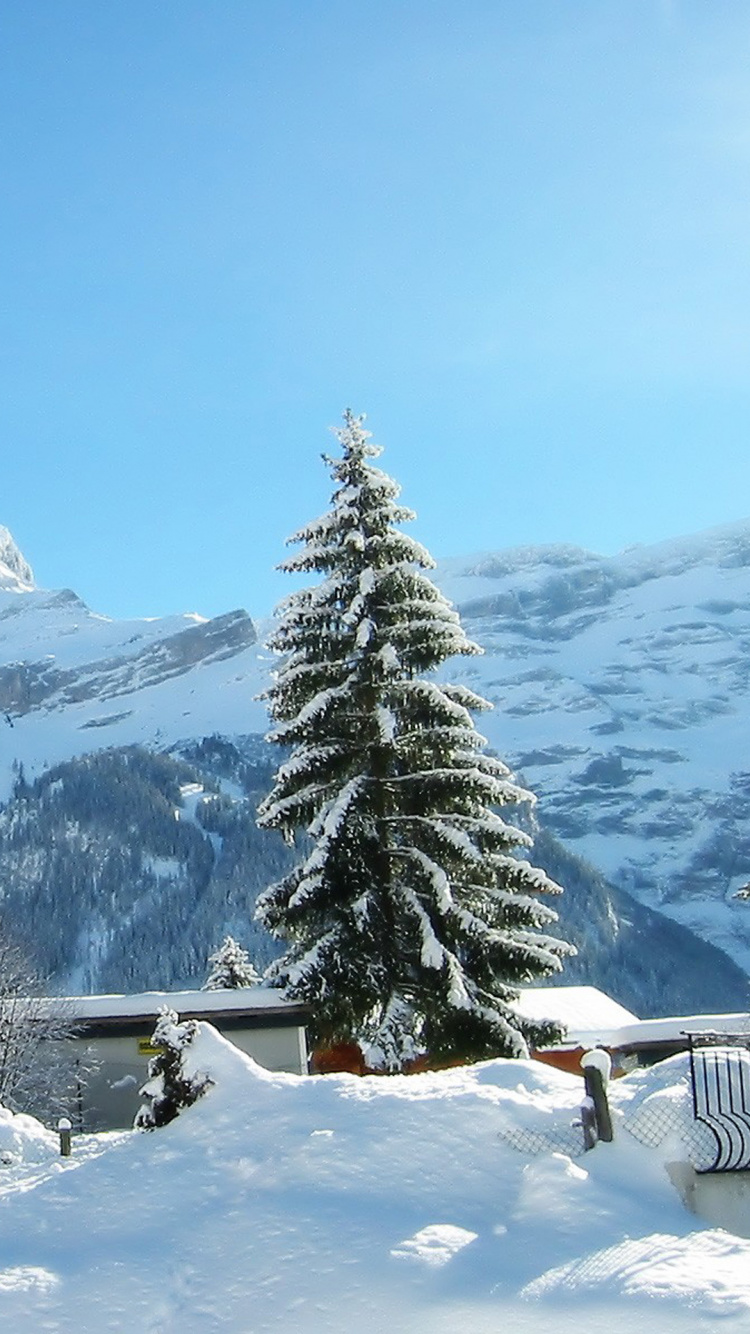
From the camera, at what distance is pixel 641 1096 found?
11.8 meters

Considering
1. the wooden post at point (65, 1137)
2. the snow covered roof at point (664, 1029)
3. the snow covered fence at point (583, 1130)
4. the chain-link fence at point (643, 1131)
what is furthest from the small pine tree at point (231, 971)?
the snow covered fence at point (583, 1130)

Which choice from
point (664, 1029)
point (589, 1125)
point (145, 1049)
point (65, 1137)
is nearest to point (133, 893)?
point (664, 1029)

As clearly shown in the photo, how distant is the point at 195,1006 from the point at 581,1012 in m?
15.5

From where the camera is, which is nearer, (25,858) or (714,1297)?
(714,1297)

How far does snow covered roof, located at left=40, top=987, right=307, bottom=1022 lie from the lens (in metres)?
23.1

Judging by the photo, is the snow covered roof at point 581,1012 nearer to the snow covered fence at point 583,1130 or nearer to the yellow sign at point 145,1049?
the yellow sign at point 145,1049

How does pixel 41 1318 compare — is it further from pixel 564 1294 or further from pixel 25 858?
pixel 25 858

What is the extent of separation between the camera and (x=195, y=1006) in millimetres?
23391

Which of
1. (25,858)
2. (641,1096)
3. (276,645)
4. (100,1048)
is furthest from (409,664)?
(25,858)

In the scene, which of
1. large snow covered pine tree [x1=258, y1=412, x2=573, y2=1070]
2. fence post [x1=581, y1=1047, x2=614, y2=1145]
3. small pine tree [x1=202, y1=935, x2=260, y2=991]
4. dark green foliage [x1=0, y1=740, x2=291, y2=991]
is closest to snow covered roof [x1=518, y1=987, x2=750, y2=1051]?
large snow covered pine tree [x1=258, y1=412, x2=573, y2=1070]

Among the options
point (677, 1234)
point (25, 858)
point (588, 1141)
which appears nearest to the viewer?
point (677, 1234)

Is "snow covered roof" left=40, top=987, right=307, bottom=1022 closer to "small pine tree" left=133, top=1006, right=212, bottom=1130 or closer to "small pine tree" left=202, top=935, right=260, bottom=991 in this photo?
"small pine tree" left=133, top=1006, right=212, bottom=1130

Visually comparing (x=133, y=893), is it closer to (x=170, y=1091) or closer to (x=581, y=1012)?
(x=581, y=1012)

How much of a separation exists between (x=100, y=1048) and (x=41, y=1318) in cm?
1727
